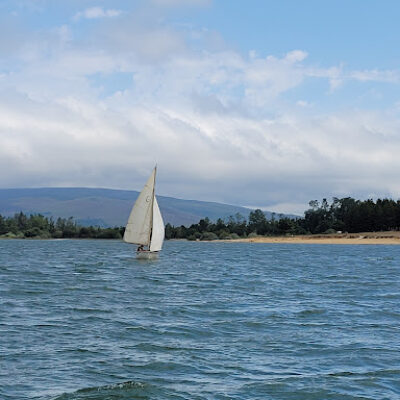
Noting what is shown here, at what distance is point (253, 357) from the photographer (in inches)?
841

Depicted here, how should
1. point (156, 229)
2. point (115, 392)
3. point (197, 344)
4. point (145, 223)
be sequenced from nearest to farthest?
point (115, 392), point (197, 344), point (145, 223), point (156, 229)

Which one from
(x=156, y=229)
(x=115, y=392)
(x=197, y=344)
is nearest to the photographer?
(x=115, y=392)

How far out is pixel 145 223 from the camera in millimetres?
79812

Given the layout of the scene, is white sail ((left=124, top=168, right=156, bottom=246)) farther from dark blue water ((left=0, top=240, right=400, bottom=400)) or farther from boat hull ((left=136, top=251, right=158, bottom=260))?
dark blue water ((left=0, top=240, right=400, bottom=400))

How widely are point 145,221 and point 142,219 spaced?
1.44 ft

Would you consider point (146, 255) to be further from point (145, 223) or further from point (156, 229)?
point (145, 223)

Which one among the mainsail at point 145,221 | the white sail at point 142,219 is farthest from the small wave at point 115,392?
the white sail at point 142,219

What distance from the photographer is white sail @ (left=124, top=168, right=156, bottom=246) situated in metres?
79.6

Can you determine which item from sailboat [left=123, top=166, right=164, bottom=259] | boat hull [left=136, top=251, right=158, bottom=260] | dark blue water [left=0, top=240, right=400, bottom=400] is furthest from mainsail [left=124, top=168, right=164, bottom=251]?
dark blue water [left=0, top=240, right=400, bottom=400]

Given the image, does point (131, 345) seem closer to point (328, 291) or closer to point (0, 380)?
point (0, 380)

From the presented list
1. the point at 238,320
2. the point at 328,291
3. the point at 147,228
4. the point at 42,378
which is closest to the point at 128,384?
the point at 42,378

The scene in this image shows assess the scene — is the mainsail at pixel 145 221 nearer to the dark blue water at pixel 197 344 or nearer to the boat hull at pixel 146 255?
the boat hull at pixel 146 255

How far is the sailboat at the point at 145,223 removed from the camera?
261 ft

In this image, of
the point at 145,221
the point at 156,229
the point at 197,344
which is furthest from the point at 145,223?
the point at 197,344
